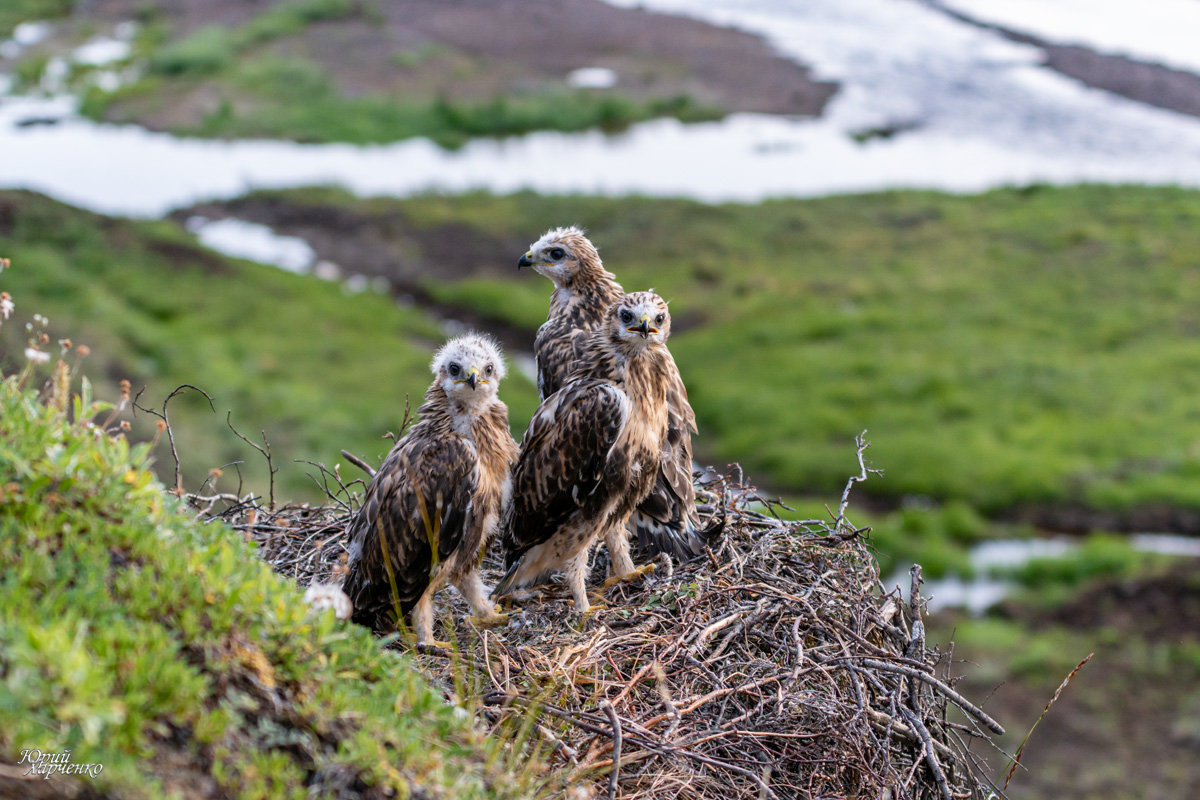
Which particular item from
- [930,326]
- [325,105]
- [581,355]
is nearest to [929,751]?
[581,355]

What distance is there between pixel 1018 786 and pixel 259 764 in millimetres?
12610

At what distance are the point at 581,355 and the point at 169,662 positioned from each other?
3.80 metres

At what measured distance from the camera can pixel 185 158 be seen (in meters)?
35.0

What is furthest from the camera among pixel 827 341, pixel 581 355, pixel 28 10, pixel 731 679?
pixel 28 10

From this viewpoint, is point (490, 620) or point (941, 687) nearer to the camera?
point (941, 687)

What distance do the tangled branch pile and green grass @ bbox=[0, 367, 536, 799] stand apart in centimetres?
59

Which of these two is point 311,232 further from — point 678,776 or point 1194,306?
point 678,776

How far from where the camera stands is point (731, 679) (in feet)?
17.8

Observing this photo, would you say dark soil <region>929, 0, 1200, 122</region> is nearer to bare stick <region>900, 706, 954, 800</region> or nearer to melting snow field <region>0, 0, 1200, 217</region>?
melting snow field <region>0, 0, 1200, 217</region>

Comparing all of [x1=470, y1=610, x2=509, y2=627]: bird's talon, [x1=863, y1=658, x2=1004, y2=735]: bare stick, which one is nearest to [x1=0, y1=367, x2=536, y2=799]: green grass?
[x1=470, y1=610, x2=509, y2=627]: bird's talon

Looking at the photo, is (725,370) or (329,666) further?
(725,370)

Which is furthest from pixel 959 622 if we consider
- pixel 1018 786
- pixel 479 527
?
pixel 479 527

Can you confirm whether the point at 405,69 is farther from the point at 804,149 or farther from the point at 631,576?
the point at 631,576

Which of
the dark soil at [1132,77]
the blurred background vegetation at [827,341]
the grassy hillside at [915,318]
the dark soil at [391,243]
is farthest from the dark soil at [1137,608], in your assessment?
the dark soil at [1132,77]
